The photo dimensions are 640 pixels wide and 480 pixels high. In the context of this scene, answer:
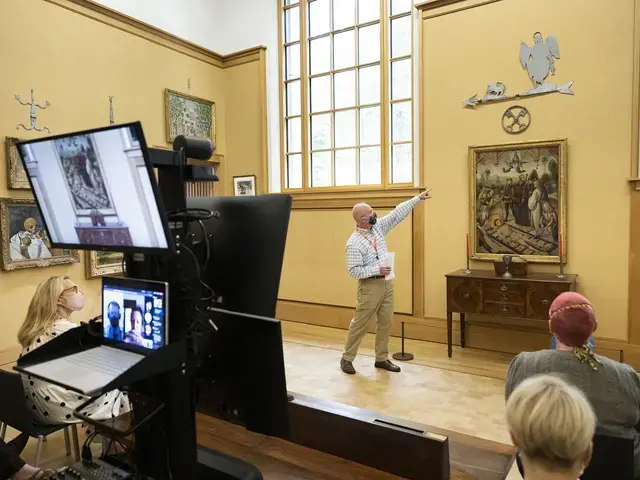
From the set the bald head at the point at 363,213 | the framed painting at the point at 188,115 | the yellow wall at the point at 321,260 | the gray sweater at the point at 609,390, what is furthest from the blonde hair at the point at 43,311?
the yellow wall at the point at 321,260

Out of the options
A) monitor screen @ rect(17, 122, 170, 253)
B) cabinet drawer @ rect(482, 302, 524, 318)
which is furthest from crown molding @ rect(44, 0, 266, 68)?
monitor screen @ rect(17, 122, 170, 253)

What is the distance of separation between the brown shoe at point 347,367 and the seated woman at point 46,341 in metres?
2.42

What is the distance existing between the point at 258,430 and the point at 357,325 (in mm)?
3408

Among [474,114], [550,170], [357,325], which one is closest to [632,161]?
[550,170]

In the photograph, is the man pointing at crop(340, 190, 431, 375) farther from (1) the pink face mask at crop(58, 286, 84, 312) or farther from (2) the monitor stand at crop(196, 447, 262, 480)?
(2) the monitor stand at crop(196, 447, 262, 480)

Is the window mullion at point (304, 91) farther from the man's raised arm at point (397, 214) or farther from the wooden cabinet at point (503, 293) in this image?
the wooden cabinet at point (503, 293)

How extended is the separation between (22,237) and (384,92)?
4263mm

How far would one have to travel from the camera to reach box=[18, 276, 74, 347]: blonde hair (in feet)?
9.01

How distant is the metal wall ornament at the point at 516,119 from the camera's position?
509cm

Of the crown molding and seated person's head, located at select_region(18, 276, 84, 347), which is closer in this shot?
seated person's head, located at select_region(18, 276, 84, 347)

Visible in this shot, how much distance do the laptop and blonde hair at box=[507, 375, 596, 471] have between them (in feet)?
3.15

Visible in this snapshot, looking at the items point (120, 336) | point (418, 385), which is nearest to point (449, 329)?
point (418, 385)

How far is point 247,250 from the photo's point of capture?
1.44 meters

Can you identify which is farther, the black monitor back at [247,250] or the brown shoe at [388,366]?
the brown shoe at [388,366]
